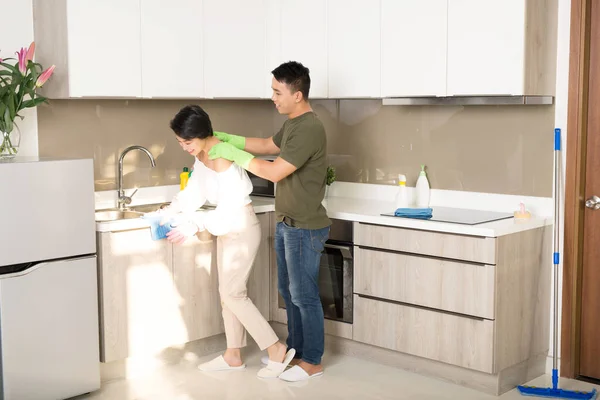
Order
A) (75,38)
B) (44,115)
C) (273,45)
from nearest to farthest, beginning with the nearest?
(75,38)
(44,115)
(273,45)

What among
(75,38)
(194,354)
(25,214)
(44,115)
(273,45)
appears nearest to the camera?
(25,214)

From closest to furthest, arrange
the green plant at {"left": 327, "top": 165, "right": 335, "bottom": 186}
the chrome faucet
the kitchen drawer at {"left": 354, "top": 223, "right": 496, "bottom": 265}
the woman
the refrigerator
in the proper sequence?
the refrigerator → the kitchen drawer at {"left": 354, "top": 223, "right": 496, "bottom": 265} → the woman → the chrome faucet → the green plant at {"left": 327, "top": 165, "right": 335, "bottom": 186}

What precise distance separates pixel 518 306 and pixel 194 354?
1756 mm

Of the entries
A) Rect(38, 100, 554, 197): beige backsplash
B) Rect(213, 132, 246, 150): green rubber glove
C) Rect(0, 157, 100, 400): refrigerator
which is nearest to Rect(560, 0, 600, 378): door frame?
Rect(38, 100, 554, 197): beige backsplash

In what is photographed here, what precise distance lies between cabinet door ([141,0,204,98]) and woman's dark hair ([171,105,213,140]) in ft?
1.16

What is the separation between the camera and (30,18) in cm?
400

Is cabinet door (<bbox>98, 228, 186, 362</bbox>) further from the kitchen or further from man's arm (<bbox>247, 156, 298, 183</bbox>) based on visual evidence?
man's arm (<bbox>247, 156, 298, 183</bbox>)

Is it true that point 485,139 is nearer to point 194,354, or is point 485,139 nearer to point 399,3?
point 399,3

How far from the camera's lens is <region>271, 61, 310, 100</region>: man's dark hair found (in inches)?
153

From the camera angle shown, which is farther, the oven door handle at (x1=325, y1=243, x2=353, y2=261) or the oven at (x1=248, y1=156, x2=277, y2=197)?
the oven at (x1=248, y1=156, x2=277, y2=197)

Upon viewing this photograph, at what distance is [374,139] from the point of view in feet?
15.6

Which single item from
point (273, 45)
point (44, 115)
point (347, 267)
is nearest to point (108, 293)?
point (44, 115)

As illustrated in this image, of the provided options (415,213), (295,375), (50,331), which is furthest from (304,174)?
(50,331)

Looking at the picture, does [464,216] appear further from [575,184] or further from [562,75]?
[562,75]
